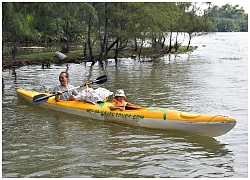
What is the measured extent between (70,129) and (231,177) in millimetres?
3778

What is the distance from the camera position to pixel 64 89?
31.4 ft

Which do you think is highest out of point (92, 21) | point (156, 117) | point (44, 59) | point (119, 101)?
point (92, 21)

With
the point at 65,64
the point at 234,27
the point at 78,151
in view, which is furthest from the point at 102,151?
the point at 234,27

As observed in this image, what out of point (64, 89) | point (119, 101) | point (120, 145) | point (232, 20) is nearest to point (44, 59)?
point (64, 89)

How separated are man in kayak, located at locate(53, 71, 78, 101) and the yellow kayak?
17cm

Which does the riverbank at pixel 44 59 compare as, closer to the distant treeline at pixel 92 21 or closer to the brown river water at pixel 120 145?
the distant treeline at pixel 92 21

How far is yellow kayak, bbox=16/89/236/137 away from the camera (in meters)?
7.12

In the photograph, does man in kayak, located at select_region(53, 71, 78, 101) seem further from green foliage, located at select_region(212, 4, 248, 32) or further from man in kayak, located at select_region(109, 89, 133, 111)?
green foliage, located at select_region(212, 4, 248, 32)

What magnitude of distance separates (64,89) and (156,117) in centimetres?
279

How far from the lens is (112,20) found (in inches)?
950

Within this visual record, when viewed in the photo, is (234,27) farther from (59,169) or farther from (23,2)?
(59,169)

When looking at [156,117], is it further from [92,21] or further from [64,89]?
[92,21]

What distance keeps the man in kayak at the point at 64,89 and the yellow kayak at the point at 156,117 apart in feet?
0.56

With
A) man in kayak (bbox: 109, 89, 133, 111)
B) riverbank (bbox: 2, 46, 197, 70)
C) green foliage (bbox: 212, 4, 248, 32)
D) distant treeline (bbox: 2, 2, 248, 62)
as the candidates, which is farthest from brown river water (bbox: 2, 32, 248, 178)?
green foliage (bbox: 212, 4, 248, 32)
